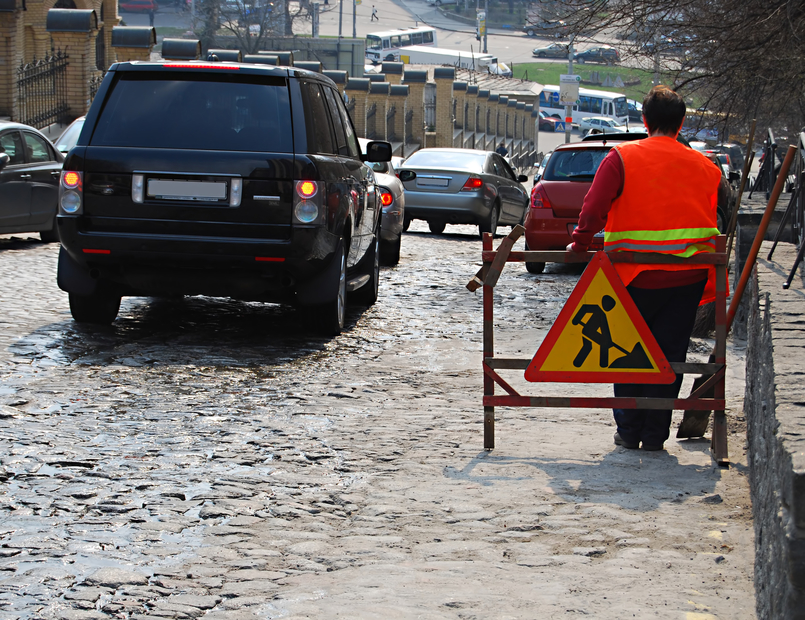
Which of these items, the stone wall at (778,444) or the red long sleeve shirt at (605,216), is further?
the red long sleeve shirt at (605,216)

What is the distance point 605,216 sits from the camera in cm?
549

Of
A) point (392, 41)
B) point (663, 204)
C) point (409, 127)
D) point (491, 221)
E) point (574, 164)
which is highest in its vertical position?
point (392, 41)

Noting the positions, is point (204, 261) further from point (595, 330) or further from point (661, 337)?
point (661, 337)

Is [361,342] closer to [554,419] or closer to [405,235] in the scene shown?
[554,419]

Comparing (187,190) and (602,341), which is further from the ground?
(187,190)

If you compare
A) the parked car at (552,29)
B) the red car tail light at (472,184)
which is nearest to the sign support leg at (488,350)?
the parked car at (552,29)

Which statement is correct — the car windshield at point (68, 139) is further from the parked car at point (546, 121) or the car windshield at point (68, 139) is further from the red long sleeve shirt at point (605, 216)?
the parked car at point (546, 121)

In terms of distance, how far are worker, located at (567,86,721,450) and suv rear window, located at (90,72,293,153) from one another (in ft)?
9.89

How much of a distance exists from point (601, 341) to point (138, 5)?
375 ft

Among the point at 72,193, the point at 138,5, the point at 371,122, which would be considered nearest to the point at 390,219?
the point at 72,193

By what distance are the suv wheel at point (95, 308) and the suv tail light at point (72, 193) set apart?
74 centimetres

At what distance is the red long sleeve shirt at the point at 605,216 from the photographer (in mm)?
5395

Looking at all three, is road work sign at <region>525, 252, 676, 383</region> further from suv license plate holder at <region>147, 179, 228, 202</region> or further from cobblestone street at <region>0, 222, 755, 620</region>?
suv license plate holder at <region>147, 179, 228, 202</region>

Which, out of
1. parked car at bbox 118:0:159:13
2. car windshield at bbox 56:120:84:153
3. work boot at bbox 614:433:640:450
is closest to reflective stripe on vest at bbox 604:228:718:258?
work boot at bbox 614:433:640:450
